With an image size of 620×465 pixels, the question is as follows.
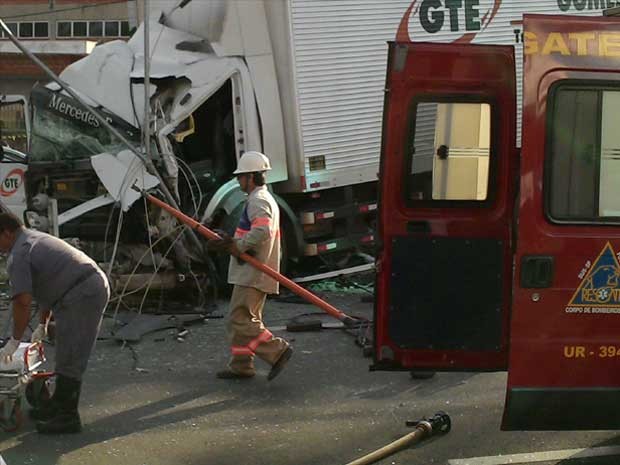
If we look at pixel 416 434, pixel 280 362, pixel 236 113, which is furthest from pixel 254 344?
pixel 236 113

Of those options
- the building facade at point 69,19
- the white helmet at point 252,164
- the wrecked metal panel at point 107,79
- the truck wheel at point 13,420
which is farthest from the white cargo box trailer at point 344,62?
the building facade at point 69,19

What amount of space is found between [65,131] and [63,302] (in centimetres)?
463

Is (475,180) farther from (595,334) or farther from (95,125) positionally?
(95,125)

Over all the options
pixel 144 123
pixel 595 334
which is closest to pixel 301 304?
pixel 144 123

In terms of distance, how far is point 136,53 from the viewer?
1125cm

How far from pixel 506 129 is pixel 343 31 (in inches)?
234

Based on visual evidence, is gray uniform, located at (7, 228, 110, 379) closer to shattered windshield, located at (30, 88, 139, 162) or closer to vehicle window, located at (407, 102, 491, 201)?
vehicle window, located at (407, 102, 491, 201)

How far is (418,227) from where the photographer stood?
5688 mm

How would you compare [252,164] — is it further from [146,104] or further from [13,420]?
[146,104]

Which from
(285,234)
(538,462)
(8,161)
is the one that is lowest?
(538,462)

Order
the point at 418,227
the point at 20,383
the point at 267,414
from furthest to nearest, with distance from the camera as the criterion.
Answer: the point at 267,414 < the point at 20,383 < the point at 418,227

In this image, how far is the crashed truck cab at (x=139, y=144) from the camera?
10.2 metres

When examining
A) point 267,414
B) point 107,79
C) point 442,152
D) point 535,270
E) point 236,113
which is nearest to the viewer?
point 535,270

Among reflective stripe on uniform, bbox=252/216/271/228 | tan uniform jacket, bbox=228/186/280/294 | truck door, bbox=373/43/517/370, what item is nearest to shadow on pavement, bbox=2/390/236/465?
tan uniform jacket, bbox=228/186/280/294
